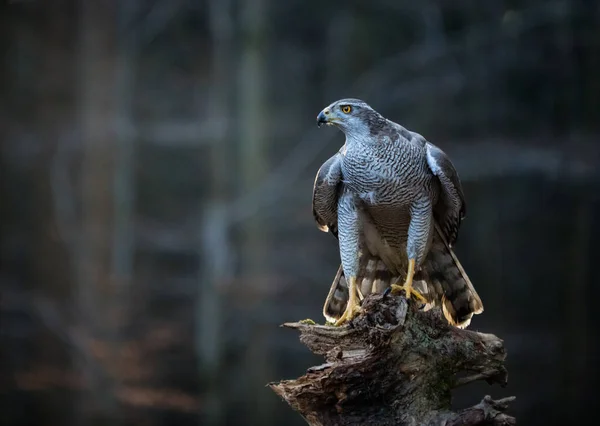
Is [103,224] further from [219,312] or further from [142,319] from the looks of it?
[219,312]

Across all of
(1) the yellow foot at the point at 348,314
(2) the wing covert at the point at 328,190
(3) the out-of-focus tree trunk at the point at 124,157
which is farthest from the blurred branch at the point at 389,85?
(1) the yellow foot at the point at 348,314

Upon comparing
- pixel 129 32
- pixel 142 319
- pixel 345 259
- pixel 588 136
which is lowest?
pixel 142 319

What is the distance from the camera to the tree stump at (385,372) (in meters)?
2.54

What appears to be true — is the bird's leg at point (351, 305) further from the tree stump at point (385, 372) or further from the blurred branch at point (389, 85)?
the blurred branch at point (389, 85)

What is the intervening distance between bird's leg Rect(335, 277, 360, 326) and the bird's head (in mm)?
718

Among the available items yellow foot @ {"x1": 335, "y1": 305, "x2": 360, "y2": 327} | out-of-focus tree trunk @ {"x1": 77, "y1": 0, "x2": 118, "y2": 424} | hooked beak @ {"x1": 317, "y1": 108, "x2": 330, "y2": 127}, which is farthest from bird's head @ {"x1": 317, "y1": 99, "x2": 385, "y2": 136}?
out-of-focus tree trunk @ {"x1": 77, "y1": 0, "x2": 118, "y2": 424}

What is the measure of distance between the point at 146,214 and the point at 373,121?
3.00 m

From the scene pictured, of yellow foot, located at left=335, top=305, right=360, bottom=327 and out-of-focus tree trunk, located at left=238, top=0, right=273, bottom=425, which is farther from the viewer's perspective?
out-of-focus tree trunk, located at left=238, top=0, right=273, bottom=425

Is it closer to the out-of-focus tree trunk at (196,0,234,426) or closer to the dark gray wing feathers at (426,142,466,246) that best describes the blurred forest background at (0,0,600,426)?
the out-of-focus tree trunk at (196,0,234,426)

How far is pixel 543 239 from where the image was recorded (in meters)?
4.83

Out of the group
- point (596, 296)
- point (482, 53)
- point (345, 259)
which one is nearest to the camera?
point (345, 259)

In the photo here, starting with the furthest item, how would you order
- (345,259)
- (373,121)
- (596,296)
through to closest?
(596,296) → (345,259) → (373,121)

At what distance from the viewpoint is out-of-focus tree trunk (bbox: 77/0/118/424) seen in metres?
5.33

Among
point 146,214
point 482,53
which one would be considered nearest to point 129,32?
point 146,214
